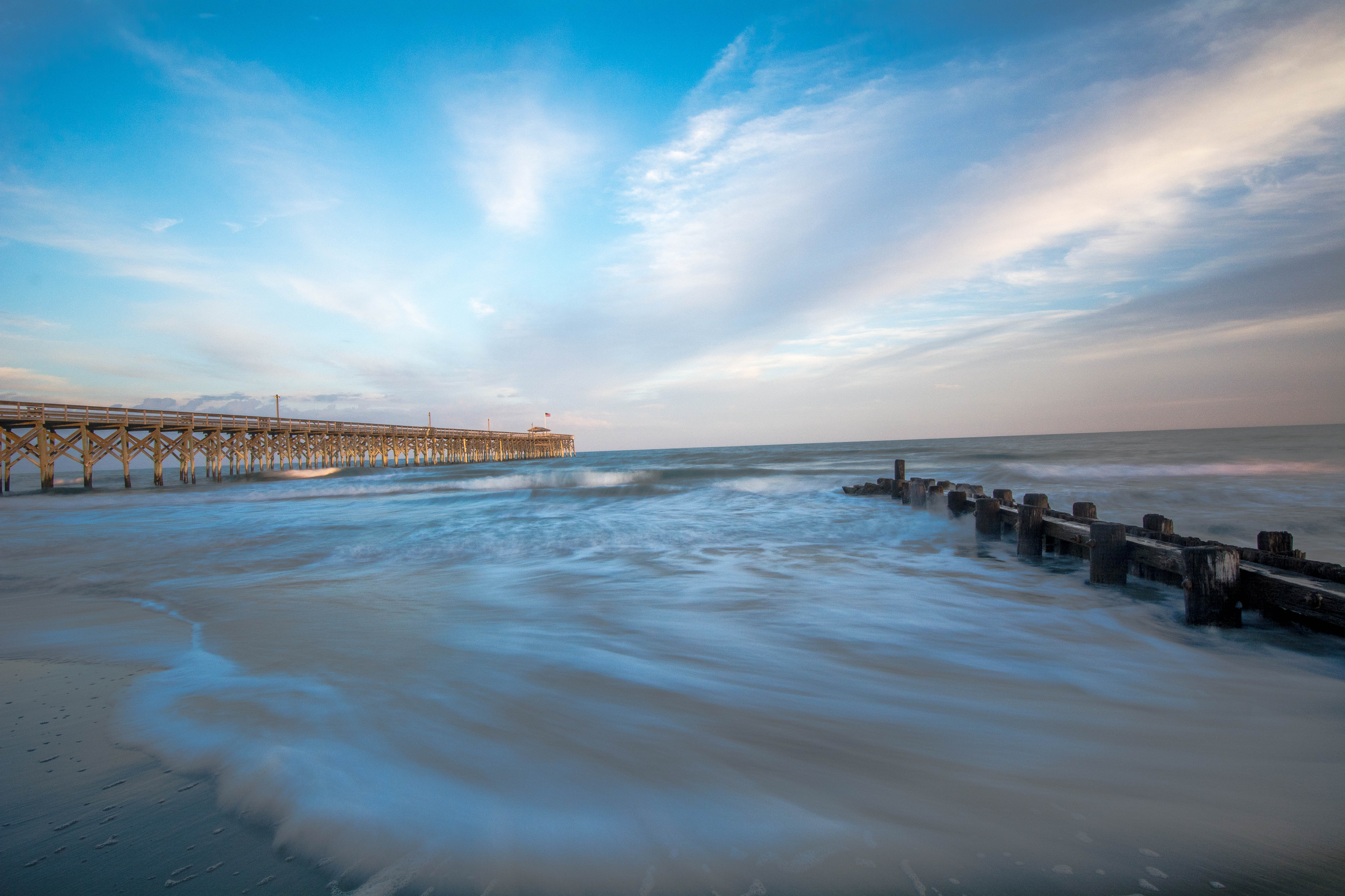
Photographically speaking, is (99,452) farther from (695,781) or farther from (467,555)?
(695,781)

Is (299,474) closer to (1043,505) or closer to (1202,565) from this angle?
(1043,505)

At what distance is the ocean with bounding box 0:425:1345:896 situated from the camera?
1963mm

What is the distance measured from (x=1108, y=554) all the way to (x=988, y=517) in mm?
3472

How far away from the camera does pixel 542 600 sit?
5.93 m

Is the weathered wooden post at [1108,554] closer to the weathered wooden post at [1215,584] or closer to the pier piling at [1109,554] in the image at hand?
the pier piling at [1109,554]

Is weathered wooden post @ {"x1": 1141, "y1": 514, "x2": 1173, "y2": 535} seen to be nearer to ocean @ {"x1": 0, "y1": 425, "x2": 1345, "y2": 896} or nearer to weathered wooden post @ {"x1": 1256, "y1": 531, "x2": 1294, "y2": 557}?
Result: ocean @ {"x1": 0, "y1": 425, "x2": 1345, "y2": 896}

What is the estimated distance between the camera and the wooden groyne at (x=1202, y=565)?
3.73 metres

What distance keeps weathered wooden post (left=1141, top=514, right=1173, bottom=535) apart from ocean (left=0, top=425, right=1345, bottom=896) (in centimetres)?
80

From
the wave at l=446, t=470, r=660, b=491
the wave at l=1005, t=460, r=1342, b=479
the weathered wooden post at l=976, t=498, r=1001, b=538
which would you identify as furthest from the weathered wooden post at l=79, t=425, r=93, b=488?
the wave at l=1005, t=460, r=1342, b=479

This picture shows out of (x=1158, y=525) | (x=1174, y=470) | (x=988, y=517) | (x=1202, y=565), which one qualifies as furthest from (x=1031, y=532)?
(x=1174, y=470)

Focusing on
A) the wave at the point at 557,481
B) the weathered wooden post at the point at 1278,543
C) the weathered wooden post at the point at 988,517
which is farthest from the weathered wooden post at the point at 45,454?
the weathered wooden post at the point at 1278,543

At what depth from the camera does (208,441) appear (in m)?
32.7

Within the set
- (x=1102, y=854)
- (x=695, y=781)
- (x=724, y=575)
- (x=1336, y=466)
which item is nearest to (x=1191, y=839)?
(x=1102, y=854)

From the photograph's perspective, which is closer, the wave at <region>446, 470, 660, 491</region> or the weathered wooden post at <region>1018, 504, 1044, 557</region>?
the weathered wooden post at <region>1018, 504, 1044, 557</region>
